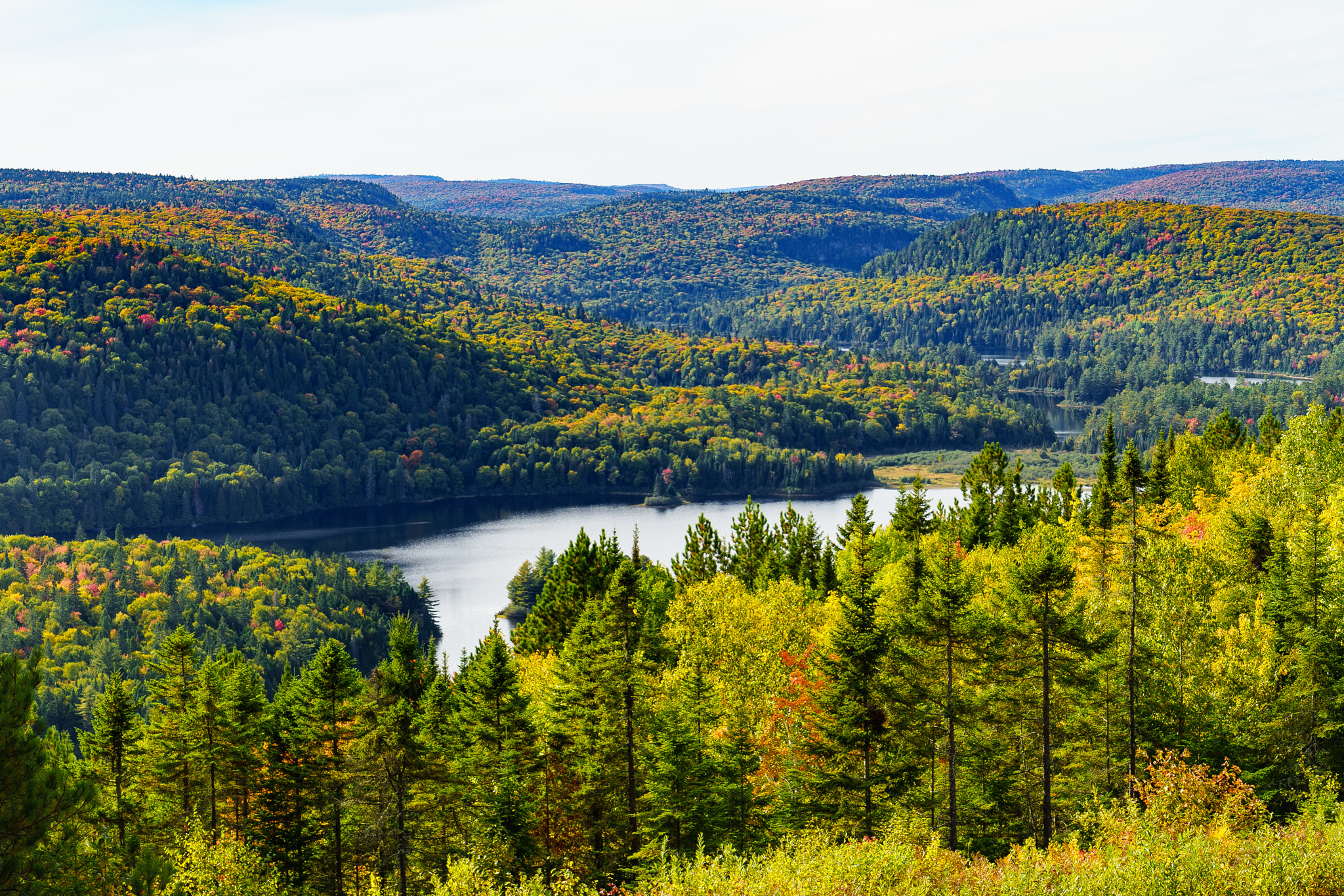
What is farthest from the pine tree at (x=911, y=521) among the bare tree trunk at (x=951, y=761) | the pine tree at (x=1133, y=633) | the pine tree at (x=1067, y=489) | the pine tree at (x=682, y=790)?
the pine tree at (x=682, y=790)

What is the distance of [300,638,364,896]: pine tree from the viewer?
156ft

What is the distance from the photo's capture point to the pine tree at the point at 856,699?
4444cm

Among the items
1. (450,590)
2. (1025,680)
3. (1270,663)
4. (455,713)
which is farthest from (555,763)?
(450,590)

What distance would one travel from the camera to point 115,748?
157ft

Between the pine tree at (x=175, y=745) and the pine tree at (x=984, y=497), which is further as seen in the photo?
the pine tree at (x=984, y=497)

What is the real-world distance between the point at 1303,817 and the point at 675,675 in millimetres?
29712

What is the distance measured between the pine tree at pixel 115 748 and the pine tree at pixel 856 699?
100 ft

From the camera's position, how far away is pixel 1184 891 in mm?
29438

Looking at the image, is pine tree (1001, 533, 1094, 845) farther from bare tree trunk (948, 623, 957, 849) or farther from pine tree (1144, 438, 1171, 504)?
pine tree (1144, 438, 1171, 504)

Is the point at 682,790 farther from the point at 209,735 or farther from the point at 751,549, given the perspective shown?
the point at 751,549

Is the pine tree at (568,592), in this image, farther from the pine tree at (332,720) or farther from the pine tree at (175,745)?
the pine tree at (175,745)

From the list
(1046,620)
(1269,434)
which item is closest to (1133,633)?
(1046,620)

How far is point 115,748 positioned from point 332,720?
9424 millimetres

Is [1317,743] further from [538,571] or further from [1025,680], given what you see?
[538,571]
